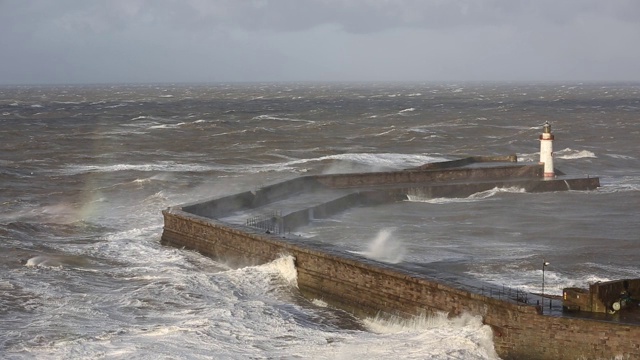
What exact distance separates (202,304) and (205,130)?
68.0 metres

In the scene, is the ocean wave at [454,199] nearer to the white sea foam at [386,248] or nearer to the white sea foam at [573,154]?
the white sea foam at [386,248]

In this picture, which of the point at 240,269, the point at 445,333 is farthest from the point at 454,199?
the point at 445,333

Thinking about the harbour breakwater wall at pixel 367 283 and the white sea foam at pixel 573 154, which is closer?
the harbour breakwater wall at pixel 367 283

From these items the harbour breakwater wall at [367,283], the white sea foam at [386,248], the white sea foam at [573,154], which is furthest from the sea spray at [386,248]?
the white sea foam at [573,154]

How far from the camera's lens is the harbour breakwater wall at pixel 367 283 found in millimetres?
16375

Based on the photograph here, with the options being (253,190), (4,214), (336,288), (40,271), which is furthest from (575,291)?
(4,214)

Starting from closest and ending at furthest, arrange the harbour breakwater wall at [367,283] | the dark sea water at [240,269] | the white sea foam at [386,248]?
the harbour breakwater wall at [367,283], the dark sea water at [240,269], the white sea foam at [386,248]

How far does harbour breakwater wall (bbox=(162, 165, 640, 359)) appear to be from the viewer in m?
16.4

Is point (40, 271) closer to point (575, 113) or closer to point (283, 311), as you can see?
point (283, 311)

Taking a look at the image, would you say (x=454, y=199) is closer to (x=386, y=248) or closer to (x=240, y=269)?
(x=386, y=248)

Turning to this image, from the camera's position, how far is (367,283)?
2036 cm

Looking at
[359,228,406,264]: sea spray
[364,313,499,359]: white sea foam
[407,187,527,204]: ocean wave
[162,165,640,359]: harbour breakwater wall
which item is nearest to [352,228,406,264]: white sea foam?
[359,228,406,264]: sea spray

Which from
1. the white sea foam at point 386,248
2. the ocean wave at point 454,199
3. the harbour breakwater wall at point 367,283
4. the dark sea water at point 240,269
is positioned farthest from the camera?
the ocean wave at point 454,199

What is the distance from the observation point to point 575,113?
116 m
